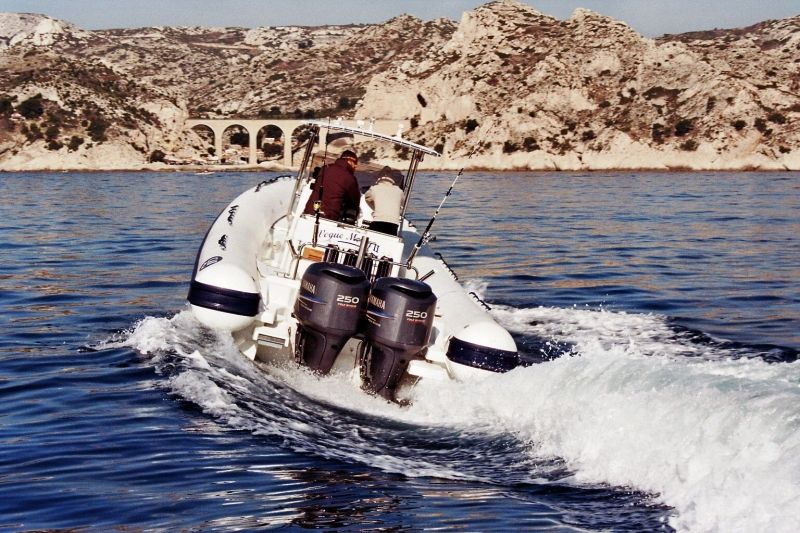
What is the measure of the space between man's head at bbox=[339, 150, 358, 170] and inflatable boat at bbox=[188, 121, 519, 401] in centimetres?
84

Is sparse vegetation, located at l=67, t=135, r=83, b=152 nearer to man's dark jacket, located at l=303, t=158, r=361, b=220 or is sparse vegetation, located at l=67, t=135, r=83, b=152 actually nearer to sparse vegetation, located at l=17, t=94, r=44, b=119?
sparse vegetation, located at l=17, t=94, r=44, b=119

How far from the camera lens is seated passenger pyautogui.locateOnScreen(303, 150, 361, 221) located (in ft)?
36.6

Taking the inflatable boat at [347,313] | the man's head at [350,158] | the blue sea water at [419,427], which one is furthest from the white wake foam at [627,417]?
the man's head at [350,158]

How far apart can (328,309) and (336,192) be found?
2.95 meters

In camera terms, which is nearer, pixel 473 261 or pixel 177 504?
pixel 177 504

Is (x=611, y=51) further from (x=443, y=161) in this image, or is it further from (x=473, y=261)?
(x=473, y=261)

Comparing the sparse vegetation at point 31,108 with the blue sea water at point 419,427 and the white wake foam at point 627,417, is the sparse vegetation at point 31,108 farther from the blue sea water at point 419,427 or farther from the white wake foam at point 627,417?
the white wake foam at point 627,417

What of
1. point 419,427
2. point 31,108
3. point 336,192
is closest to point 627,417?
point 419,427

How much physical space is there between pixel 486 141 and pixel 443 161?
11.6 ft

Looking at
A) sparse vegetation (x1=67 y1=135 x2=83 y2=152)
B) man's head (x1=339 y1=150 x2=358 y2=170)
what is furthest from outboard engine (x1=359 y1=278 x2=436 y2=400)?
sparse vegetation (x1=67 y1=135 x2=83 y2=152)

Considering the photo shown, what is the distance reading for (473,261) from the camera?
19.3 meters

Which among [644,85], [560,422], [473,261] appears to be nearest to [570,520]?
[560,422]

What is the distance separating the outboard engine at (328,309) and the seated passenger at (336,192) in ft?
8.16

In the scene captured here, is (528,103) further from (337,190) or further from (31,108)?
(337,190)
